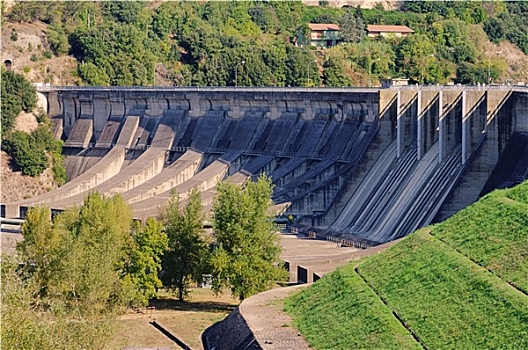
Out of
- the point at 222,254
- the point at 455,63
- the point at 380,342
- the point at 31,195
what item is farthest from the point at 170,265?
the point at 455,63

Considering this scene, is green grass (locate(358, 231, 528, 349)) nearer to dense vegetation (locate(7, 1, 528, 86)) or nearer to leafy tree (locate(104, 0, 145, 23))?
dense vegetation (locate(7, 1, 528, 86))

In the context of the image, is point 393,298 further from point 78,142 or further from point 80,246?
point 78,142

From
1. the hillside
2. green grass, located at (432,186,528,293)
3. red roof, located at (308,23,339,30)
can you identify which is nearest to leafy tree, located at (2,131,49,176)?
red roof, located at (308,23,339,30)

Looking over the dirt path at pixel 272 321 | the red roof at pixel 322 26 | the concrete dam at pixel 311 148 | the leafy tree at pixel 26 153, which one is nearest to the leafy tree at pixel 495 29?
the red roof at pixel 322 26

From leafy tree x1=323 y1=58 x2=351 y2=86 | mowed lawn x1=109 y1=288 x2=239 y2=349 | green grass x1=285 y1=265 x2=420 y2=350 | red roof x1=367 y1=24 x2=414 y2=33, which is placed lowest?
mowed lawn x1=109 y1=288 x2=239 y2=349

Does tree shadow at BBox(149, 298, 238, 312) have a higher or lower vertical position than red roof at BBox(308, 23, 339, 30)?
lower

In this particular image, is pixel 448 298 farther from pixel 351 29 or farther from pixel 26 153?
pixel 351 29

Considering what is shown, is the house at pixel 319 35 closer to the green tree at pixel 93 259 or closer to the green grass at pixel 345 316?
the green tree at pixel 93 259

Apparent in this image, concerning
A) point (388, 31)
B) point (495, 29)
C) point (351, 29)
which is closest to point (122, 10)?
point (351, 29)
